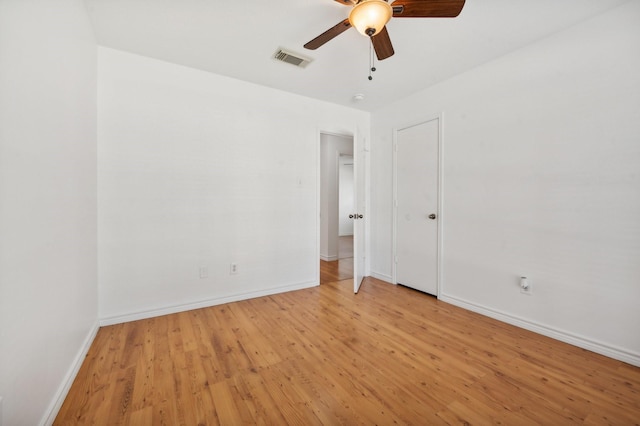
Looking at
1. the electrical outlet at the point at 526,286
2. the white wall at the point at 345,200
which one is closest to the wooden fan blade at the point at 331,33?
the electrical outlet at the point at 526,286

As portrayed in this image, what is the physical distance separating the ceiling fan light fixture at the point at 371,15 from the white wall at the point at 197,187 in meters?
1.91

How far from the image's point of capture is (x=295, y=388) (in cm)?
166

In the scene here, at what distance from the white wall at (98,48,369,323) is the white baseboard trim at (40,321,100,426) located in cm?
44

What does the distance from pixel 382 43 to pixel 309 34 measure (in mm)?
736

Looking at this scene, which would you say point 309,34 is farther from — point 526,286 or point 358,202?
point 526,286

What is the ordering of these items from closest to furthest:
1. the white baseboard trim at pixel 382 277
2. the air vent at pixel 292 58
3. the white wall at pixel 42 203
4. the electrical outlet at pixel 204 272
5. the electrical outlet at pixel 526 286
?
the white wall at pixel 42 203 < the electrical outlet at pixel 526 286 < the air vent at pixel 292 58 < the electrical outlet at pixel 204 272 < the white baseboard trim at pixel 382 277

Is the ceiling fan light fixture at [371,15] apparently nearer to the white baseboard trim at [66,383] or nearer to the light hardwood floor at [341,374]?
the light hardwood floor at [341,374]

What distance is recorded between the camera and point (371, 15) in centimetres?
154

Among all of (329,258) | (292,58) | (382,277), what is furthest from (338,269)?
(292,58)

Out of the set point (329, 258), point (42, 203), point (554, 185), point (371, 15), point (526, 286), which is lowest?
point (329, 258)

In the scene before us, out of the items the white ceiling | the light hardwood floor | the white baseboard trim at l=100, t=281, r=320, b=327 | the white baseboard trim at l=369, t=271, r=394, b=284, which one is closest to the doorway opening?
the white baseboard trim at l=369, t=271, r=394, b=284

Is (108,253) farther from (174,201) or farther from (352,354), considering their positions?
(352,354)

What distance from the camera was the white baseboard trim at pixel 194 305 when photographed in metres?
2.51

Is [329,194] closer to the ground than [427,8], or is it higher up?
closer to the ground
